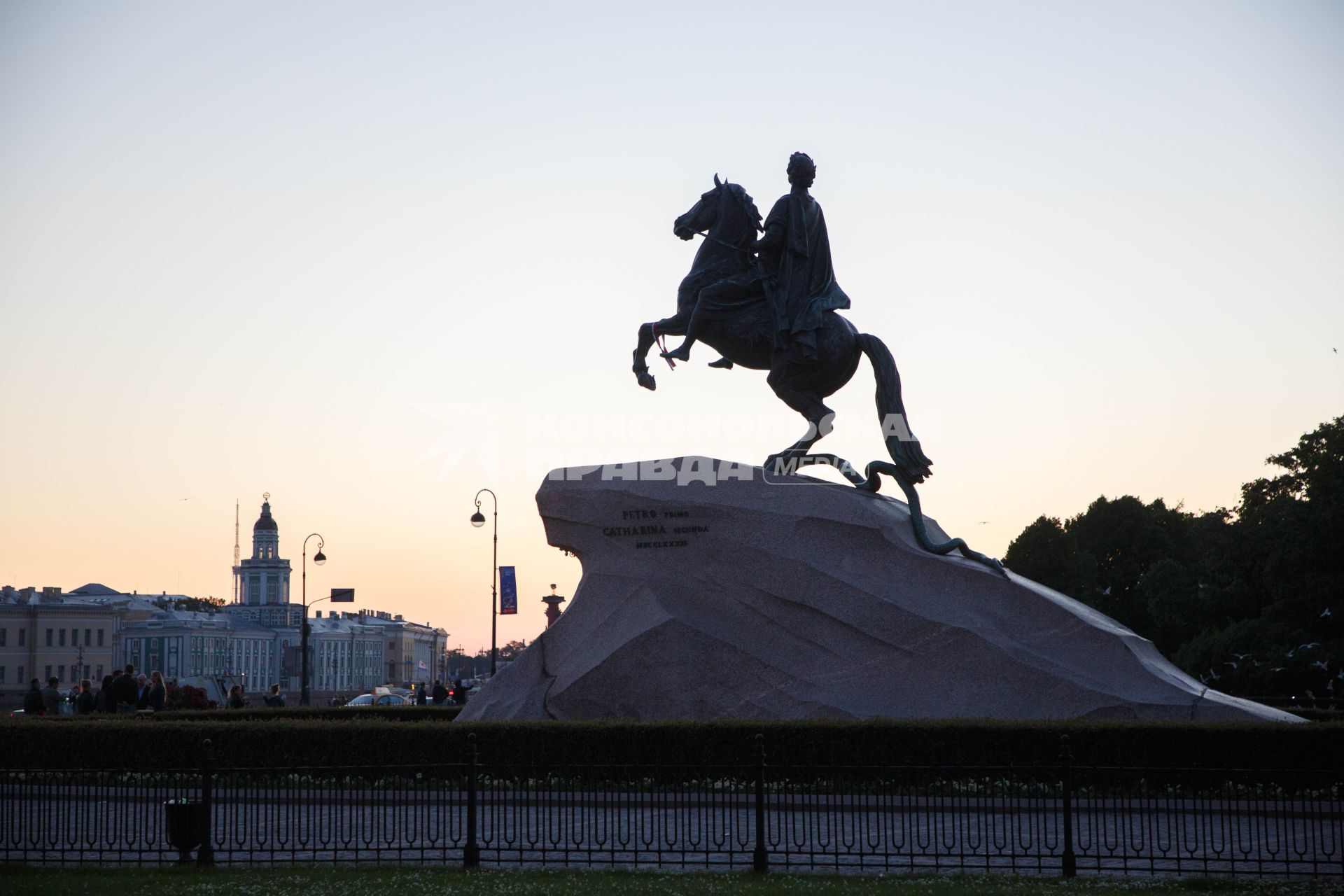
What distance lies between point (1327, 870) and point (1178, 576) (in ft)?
145

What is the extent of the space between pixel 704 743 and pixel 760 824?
433cm

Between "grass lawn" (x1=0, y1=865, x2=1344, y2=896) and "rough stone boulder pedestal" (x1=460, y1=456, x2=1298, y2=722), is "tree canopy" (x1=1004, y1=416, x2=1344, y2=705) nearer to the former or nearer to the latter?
"rough stone boulder pedestal" (x1=460, y1=456, x2=1298, y2=722)

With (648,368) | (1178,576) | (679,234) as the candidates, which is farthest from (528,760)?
(1178,576)

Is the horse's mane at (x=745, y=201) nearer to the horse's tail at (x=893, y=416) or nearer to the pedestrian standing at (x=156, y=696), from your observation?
the horse's tail at (x=893, y=416)

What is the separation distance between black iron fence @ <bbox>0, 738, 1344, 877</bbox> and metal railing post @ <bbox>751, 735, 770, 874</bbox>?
2cm

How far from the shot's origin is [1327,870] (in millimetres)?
10359

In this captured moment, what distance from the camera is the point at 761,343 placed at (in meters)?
17.9

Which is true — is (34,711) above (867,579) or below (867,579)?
below

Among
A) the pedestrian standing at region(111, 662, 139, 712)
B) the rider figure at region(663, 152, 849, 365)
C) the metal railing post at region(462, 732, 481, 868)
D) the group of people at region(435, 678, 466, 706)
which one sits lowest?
the group of people at region(435, 678, 466, 706)

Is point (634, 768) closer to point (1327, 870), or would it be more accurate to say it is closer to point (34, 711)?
point (1327, 870)

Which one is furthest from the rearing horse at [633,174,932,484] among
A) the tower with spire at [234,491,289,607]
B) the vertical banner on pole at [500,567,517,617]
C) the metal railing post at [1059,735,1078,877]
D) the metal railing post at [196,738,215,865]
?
the tower with spire at [234,491,289,607]

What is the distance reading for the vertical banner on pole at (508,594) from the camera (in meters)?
38.5

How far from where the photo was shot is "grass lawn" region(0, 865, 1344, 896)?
9.59 m

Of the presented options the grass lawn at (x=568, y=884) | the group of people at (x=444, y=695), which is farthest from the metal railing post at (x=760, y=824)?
the group of people at (x=444, y=695)
